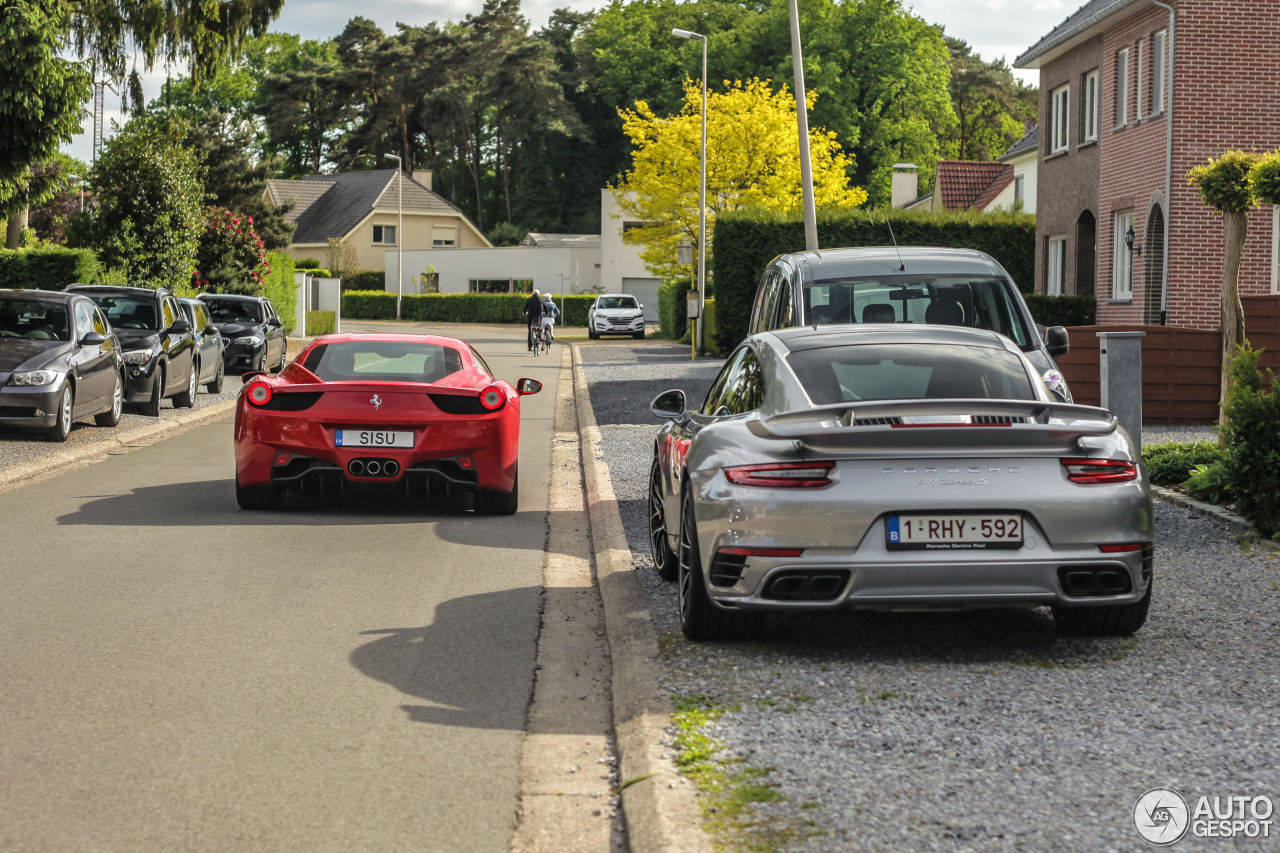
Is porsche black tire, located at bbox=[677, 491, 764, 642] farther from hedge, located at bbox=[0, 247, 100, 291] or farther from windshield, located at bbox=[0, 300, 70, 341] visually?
hedge, located at bbox=[0, 247, 100, 291]

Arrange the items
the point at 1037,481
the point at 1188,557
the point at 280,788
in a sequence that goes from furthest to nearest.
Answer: the point at 1188,557 < the point at 1037,481 < the point at 280,788

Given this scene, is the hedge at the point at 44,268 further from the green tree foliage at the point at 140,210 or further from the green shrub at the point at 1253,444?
the green shrub at the point at 1253,444

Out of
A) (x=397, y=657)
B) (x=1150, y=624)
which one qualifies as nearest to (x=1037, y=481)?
(x=1150, y=624)

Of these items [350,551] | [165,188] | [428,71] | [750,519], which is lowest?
[350,551]

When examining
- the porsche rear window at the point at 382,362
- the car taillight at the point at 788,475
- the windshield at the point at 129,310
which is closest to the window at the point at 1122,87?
the windshield at the point at 129,310

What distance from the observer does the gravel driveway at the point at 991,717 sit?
14.2ft

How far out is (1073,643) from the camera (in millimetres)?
6910

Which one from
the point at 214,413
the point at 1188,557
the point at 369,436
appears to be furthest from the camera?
the point at 214,413

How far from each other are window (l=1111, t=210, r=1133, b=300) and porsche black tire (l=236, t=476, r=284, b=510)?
2055 cm

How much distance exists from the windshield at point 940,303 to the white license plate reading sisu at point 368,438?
9.80 ft

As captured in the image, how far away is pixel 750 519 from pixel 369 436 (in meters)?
5.18

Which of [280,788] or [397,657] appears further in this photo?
[397,657]

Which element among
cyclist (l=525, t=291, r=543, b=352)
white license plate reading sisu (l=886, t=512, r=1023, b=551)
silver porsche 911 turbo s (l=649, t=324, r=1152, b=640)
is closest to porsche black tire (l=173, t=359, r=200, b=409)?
silver porsche 911 turbo s (l=649, t=324, r=1152, b=640)

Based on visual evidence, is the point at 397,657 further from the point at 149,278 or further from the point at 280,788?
the point at 149,278
